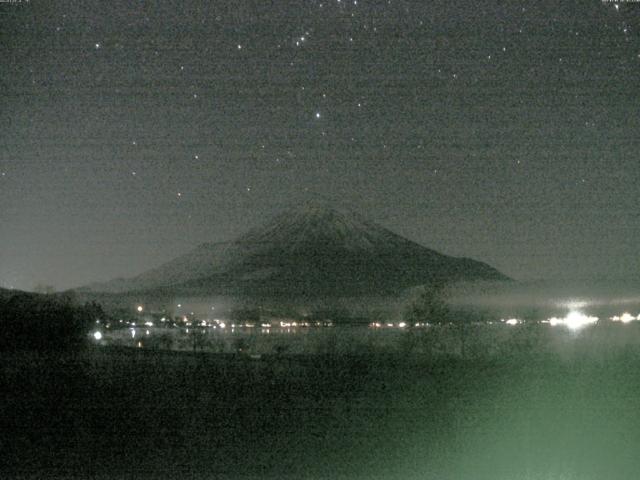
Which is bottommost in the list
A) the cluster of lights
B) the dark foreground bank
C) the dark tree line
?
the dark foreground bank

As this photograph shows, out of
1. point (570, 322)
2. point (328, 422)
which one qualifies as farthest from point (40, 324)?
point (570, 322)

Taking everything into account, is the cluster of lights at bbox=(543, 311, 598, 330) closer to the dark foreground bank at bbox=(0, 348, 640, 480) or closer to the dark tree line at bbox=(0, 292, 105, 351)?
the dark tree line at bbox=(0, 292, 105, 351)

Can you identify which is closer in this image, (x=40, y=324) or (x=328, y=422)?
(x=328, y=422)

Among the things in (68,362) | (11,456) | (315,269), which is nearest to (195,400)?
(11,456)

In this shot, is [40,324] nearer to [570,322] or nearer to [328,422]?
[328,422]

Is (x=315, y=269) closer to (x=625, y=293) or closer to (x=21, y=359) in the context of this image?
(x=625, y=293)

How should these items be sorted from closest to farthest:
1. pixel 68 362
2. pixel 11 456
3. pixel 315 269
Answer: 1. pixel 11 456
2. pixel 68 362
3. pixel 315 269

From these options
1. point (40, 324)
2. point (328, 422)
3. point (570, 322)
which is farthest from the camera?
point (570, 322)

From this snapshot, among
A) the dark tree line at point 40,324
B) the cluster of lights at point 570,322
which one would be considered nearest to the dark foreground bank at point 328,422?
the dark tree line at point 40,324

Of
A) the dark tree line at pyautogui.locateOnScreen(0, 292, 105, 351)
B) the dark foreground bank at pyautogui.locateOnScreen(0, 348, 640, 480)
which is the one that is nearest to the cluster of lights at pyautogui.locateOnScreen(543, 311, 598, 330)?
the dark tree line at pyautogui.locateOnScreen(0, 292, 105, 351)
